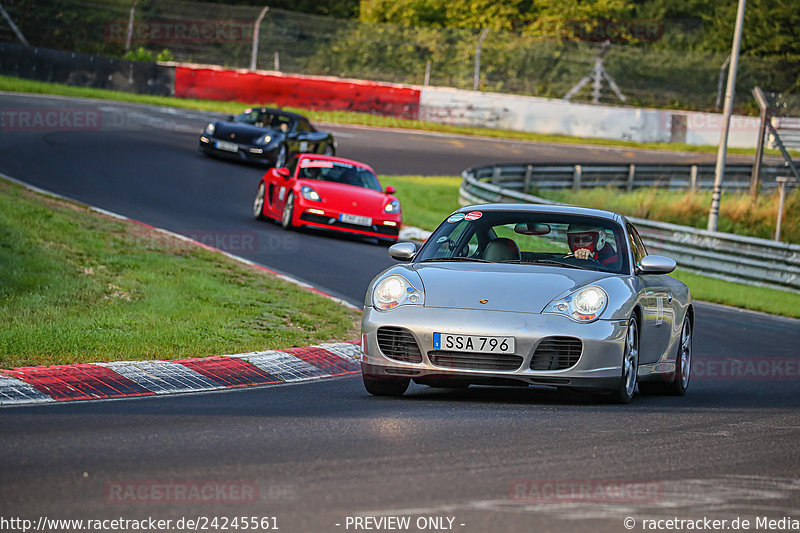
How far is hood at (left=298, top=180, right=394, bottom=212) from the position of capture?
19.5 metres

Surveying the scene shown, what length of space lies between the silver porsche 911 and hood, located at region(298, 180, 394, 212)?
10.8 meters

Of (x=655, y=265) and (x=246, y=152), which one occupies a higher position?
(x=655, y=265)

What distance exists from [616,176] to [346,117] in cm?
1120

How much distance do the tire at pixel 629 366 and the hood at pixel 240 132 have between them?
63.8 ft

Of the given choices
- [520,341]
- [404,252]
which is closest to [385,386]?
[404,252]

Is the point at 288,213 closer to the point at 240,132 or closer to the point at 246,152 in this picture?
the point at 246,152

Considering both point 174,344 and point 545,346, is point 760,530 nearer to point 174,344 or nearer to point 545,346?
point 545,346

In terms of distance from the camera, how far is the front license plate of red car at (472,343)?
7.44 metres

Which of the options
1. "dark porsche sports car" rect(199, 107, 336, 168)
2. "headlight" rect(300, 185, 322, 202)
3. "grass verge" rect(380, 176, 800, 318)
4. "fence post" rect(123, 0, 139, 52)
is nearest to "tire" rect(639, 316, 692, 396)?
"grass verge" rect(380, 176, 800, 318)

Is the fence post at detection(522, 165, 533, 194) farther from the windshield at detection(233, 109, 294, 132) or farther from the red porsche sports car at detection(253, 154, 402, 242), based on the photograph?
the red porsche sports car at detection(253, 154, 402, 242)

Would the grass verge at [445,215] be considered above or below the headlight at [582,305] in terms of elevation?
below

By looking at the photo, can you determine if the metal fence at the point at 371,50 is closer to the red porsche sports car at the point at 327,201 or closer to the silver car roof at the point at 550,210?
the red porsche sports car at the point at 327,201

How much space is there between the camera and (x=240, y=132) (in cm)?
2692

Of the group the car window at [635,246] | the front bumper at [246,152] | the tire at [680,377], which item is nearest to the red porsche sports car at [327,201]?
the front bumper at [246,152]
